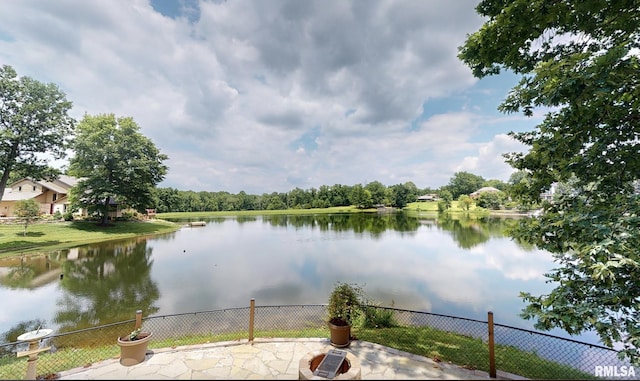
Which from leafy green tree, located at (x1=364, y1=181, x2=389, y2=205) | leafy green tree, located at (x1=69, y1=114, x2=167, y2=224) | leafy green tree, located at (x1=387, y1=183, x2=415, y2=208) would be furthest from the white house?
leafy green tree, located at (x1=387, y1=183, x2=415, y2=208)

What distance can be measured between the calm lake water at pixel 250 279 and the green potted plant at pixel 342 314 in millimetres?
4514

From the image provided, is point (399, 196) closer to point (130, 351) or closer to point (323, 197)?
point (323, 197)

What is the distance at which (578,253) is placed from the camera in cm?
390

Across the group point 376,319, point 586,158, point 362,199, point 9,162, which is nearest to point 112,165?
point 9,162

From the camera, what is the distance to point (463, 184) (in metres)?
99.8

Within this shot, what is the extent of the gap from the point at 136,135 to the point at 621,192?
124ft

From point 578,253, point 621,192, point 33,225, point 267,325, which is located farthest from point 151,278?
A: point 33,225

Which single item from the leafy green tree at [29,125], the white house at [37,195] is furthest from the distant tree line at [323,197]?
the leafy green tree at [29,125]

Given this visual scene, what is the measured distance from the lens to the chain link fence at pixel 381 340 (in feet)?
15.7

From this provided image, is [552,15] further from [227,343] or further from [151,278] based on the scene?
[151,278]

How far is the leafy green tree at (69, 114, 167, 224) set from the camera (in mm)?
26469

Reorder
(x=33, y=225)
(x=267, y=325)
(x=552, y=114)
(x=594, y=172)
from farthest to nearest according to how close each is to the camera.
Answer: (x=33, y=225), (x=267, y=325), (x=552, y=114), (x=594, y=172)

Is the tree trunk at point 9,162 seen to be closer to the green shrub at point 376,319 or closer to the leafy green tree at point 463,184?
the green shrub at point 376,319

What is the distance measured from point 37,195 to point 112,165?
11.7m
